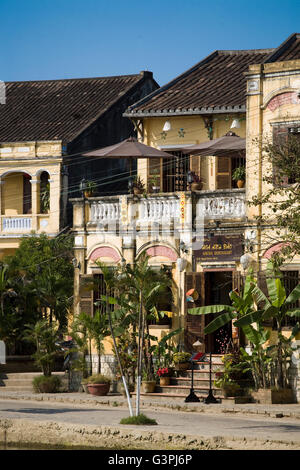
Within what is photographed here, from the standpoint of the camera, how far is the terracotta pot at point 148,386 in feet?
92.3

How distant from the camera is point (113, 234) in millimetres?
30891

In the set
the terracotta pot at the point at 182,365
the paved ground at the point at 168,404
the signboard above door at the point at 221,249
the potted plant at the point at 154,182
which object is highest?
the potted plant at the point at 154,182

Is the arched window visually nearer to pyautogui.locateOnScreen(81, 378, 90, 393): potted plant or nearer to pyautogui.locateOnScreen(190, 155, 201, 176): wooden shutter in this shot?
pyautogui.locateOnScreen(190, 155, 201, 176): wooden shutter

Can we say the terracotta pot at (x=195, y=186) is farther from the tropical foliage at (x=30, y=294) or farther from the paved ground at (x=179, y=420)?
the paved ground at (x=179, y=420)

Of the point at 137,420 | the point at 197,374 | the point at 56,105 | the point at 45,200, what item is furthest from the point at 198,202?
the point at 56,105

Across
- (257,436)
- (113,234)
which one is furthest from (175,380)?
(257,436)

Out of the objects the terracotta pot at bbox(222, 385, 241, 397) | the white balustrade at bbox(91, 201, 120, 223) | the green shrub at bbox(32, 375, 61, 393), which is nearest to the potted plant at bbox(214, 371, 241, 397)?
the terracotta pot at bbox(222, 385, 241, 397)

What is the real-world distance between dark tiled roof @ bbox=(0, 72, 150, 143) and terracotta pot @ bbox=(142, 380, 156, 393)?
39.9 feet

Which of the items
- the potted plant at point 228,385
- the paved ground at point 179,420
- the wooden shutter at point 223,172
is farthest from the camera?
the wooden shutter at point 223,172

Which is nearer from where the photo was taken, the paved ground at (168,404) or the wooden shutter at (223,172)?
the paved ground at (168,404)

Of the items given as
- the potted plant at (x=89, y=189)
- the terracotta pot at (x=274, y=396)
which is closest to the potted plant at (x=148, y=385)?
the terracotta pot at (x=274, y=396)

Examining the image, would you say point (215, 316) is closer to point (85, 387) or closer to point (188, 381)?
point (188, 381)

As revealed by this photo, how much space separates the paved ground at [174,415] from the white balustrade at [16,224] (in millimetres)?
9997

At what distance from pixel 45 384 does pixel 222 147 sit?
323 inches
